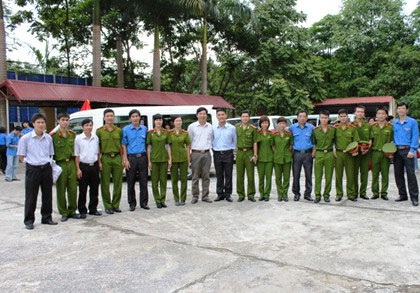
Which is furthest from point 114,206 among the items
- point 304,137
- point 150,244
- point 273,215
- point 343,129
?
point 343,129

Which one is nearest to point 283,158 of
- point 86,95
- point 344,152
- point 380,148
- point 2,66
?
point 344,152

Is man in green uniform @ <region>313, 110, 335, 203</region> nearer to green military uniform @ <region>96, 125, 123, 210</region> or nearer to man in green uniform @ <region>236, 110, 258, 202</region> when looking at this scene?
man in green uniform @ <region>236, 110, 258, 202</region>

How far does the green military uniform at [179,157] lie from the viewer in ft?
22.1

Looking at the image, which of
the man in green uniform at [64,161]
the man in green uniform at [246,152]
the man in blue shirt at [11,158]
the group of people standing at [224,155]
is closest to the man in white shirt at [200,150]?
the group of people standing at [224,155]

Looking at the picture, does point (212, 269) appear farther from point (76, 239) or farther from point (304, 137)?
point (304, 137)

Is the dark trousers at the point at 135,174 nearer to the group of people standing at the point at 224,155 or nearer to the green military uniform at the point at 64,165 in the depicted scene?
the group of people standing at the point at 224,155

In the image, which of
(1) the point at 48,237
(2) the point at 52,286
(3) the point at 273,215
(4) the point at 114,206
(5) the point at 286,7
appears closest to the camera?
(2) the point at 52,286

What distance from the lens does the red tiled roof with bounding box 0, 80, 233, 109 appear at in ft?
41.0

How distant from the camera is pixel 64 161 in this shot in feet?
19.0

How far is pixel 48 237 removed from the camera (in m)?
4.98

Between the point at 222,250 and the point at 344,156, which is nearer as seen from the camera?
the point at 222,250

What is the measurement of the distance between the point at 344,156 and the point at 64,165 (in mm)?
4520

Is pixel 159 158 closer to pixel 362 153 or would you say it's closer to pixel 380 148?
pixel 362 153

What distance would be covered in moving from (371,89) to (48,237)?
23612mm
